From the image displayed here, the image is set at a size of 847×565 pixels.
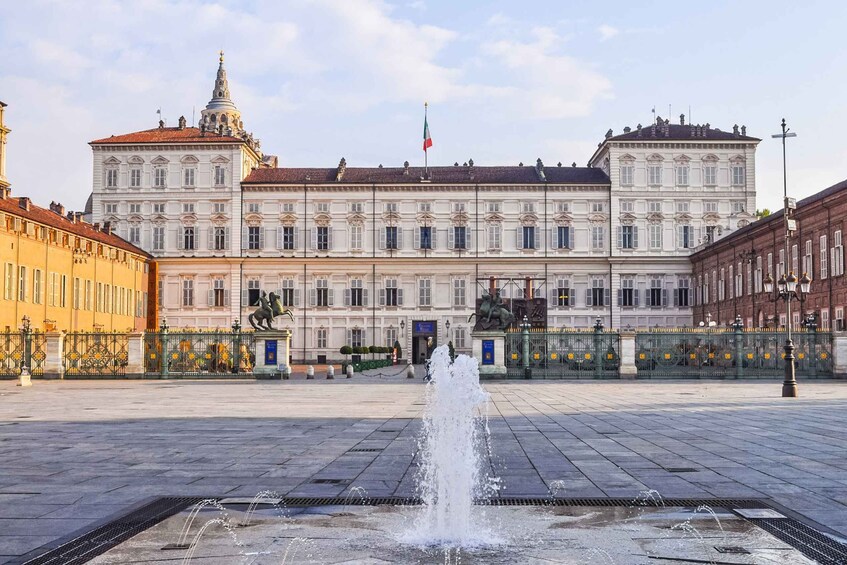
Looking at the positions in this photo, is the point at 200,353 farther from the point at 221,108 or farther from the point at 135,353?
the point at 221,108

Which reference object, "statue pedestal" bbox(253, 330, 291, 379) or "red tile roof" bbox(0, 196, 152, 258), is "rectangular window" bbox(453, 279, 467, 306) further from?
"statue pedestal" bbox(253, 330, 291, 379)

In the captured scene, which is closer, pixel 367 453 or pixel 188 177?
pixel 367 453

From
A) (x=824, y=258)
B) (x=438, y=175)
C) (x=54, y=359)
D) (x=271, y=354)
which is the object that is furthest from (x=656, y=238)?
A: (x=54, y=359)

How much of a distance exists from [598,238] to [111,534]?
62.0 metres

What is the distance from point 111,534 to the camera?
6.75 m

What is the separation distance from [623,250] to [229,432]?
54956mm

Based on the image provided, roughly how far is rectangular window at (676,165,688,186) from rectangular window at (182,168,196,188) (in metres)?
35.9

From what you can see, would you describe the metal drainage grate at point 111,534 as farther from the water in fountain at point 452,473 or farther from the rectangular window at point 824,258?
the rectangular window at point 824,258

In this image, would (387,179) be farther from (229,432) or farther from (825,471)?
(825,471)

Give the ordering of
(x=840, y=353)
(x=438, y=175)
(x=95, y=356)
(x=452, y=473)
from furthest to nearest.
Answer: (x=438, y=175) → (x=95, y=356) → (x=840, y=353) → (x=452, y=473)

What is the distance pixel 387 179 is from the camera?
67.6m

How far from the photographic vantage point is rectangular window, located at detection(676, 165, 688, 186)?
66312 mm

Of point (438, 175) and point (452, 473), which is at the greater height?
point (438, 175)

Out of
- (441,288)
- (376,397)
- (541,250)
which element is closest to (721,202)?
(541,250)
